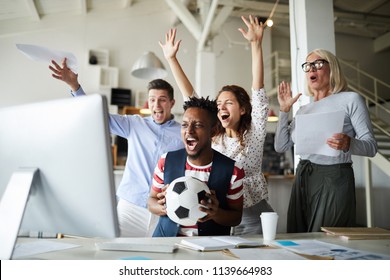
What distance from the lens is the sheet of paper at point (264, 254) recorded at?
851 millimetres

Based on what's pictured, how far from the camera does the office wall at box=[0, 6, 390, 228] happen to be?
250 cm

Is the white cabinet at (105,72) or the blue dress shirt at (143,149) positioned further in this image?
the white cabinet at (105,72)

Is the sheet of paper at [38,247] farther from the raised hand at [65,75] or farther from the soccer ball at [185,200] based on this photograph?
the raised hand at [65,75]

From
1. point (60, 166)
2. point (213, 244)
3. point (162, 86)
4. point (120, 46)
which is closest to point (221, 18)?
point (120, 46)

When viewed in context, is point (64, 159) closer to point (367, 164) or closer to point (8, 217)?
point (8, 217)

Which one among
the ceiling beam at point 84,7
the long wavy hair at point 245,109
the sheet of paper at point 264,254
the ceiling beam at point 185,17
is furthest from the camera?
the ceiling beam at point 84,7

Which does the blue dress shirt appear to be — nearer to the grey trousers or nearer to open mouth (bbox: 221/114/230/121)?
open mouth (bbox: 221/114/230/121)

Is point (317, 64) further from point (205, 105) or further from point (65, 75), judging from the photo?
point (65, 75)

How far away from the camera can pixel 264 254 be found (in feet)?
2.89

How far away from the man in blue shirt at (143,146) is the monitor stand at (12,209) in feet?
3.63

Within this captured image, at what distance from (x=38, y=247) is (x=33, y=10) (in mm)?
2250

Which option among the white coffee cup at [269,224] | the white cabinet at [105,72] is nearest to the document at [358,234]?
the white coffee cup at [269,224]

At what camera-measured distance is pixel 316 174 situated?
1.69 meters

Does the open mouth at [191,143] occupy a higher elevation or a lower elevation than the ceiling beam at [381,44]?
lower
